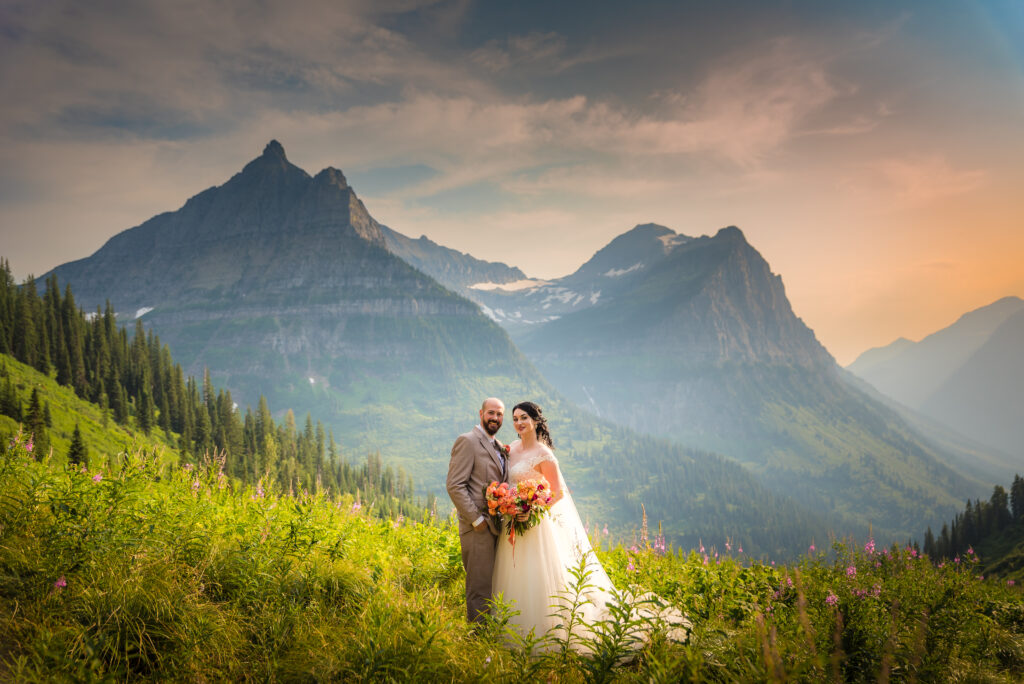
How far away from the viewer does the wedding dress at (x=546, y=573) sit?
672 cm

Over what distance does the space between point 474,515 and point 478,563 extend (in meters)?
0.76

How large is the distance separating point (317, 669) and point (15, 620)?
3326mm

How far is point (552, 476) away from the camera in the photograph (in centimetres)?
767

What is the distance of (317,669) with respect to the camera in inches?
206

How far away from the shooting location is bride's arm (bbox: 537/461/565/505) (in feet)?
24.8

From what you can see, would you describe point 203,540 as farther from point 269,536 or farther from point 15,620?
point 15,620

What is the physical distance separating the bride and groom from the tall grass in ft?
1.44

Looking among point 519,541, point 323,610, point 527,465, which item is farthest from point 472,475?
point 323,610

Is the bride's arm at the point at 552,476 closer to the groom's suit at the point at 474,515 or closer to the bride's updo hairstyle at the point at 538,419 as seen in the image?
the bride's updo hairstyle at the point at 538,419

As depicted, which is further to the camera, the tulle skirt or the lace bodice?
the lace bodice

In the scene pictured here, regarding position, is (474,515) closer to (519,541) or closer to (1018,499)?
(519,541)

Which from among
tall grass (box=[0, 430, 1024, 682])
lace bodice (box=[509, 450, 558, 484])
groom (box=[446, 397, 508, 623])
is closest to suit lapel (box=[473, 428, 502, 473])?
groom (box=[446, 397, 508, 623])

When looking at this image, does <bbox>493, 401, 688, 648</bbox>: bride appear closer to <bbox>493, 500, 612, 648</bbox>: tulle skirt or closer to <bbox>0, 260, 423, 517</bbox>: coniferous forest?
<bbox>493, 500, 612, 648</bbox>: tulle skirt

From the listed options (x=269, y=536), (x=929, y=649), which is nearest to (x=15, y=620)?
(x=269, y=536)
